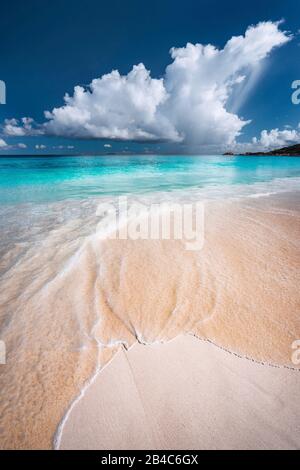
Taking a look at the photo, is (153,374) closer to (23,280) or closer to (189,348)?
(189,348)

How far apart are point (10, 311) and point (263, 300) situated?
11.0 ft

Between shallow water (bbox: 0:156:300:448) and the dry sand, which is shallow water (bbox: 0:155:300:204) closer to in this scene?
shallow water (bbox: 0:156:300:448)

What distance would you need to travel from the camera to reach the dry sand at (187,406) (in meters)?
1.54

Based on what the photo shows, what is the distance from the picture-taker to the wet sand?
186 centimetres

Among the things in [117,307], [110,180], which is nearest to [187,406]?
[117,307]

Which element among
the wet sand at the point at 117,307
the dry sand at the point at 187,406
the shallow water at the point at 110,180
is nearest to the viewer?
the dry sand at the point at 187,406

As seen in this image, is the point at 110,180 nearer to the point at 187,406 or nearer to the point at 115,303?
the point at 115,303

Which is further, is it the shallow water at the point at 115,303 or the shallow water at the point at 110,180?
the shallow water at the point at 110,180

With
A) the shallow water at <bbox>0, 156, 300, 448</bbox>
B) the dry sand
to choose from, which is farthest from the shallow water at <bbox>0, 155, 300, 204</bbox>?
the dry sand

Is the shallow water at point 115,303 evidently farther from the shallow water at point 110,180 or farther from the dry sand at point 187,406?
the shallow water at point 110,180

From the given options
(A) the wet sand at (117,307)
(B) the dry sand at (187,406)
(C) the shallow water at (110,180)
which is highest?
(C) the shallow water at (110,180)

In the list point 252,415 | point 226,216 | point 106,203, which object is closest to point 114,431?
point 252,415

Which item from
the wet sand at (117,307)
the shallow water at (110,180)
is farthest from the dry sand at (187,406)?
the shallow water at (110,180)

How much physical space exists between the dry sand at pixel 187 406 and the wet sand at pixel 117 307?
0.15 metres
